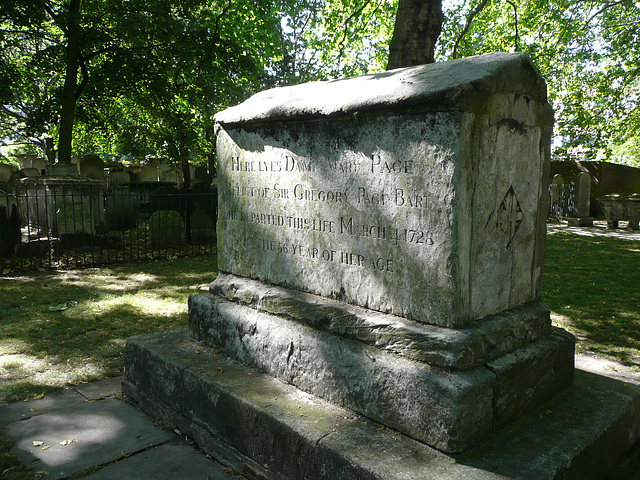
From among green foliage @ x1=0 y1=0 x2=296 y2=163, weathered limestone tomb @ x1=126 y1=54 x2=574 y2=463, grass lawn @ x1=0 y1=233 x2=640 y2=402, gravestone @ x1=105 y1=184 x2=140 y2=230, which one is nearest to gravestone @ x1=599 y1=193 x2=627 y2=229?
grass lawn @ x1=0 y1=233 x2=640 y2=402

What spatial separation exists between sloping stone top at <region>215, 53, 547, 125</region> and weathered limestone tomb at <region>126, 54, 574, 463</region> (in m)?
0.01

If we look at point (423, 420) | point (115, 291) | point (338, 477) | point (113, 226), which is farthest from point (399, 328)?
point (113, 226)

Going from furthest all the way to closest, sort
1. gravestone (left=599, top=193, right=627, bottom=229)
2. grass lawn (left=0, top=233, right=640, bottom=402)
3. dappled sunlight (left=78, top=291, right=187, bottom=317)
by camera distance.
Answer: gravestone (left=599, top=193, right=627, bottom=229) < dappled sunlight (left=78, top=291, right=187, bottom=317) < grass lawn (left=0, top=233, right=640, bottom=402)

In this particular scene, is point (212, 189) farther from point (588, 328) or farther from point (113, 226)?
point (588, 328)

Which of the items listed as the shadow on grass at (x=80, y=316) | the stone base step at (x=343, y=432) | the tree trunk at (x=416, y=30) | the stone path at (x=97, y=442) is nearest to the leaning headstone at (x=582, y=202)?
the tree trunk at (x=416, y=30)

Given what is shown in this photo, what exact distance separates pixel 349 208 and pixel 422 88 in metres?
0.77

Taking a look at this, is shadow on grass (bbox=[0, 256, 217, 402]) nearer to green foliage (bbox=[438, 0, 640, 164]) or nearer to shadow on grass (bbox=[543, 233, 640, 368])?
shadow on grass (bbox=[543, 233, 640, 368])

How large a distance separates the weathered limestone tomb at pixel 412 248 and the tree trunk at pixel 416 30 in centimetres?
394

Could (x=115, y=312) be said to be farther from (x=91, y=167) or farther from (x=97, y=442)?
(x=91, y=167)

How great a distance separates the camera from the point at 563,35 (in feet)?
40.6

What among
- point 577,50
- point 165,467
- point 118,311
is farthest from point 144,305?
point 577,50

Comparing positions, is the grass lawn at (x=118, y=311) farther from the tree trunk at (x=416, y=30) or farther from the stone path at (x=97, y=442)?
the tree trunk at (x=416, y=30)

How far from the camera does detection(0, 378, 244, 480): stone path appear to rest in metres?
2.61

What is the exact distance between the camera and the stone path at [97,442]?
2609 mm
